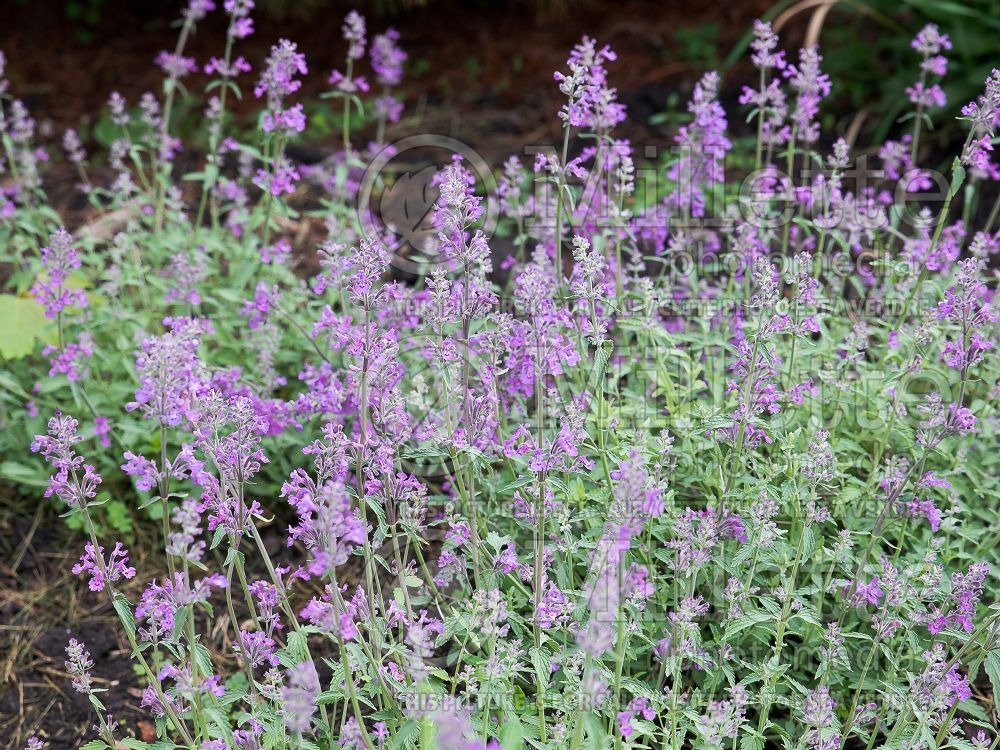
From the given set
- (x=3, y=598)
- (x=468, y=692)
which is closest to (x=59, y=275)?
(x=3, y=598)

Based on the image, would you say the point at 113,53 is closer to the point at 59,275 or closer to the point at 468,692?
the point at 59,275

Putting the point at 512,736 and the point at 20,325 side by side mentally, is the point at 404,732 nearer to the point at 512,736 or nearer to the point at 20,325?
the point at 512,736

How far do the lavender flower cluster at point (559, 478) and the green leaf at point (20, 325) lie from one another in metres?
0.17

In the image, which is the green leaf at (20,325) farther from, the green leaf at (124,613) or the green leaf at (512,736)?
the green leaf at (512,736)

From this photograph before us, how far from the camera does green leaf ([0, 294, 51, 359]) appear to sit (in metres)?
4.38

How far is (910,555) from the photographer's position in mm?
3238

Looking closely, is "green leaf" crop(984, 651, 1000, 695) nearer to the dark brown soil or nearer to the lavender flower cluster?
the lavender flower cluster

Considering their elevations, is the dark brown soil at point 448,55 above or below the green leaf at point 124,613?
above

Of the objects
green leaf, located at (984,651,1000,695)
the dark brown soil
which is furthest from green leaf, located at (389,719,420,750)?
the dark brown soil

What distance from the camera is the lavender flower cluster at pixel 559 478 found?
8.25 feet

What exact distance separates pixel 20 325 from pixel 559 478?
2.77 m

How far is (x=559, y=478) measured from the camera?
2.81 m

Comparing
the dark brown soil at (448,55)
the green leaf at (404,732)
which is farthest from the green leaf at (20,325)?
the green leaf at (404,732)

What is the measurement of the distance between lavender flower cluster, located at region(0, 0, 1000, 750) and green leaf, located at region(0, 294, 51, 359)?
0.56 ft
